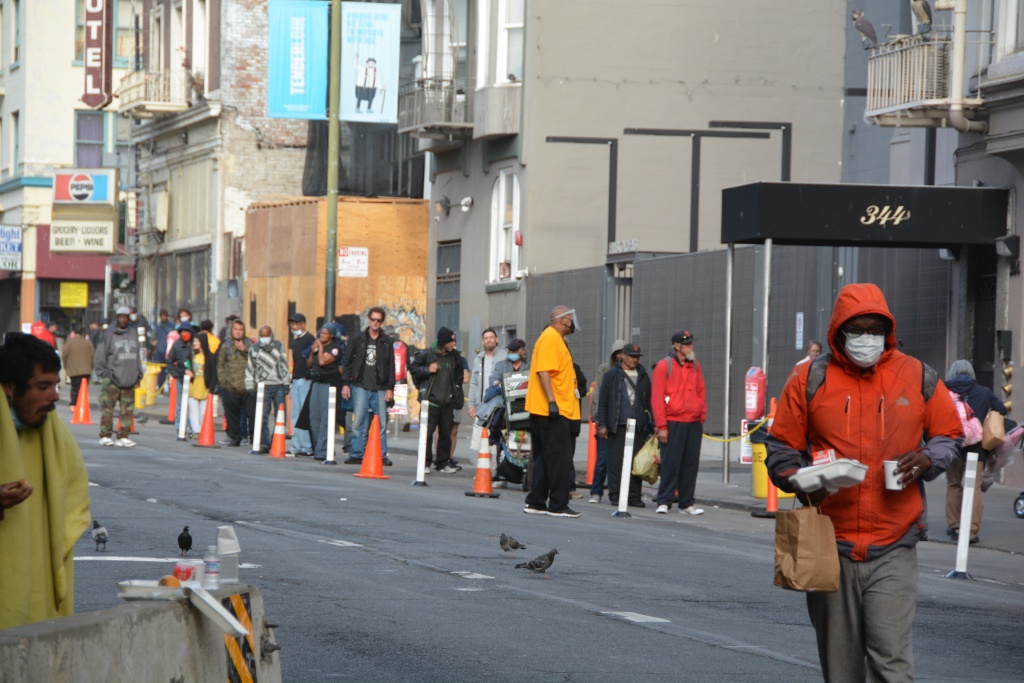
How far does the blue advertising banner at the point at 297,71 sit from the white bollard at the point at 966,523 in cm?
1948

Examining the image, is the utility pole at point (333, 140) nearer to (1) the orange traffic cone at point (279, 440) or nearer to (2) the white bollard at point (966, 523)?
(1) the orange traffic cone at point (279, 440)

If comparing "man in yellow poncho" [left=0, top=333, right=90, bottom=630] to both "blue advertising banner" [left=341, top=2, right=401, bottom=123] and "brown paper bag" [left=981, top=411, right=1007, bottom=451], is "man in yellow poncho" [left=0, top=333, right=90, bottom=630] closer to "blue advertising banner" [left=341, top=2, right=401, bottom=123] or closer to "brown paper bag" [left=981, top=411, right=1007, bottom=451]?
"brown paper bag" [left=981, top=411, right=1007, bottom=451]

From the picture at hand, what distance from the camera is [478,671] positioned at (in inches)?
317

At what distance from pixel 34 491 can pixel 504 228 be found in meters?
28.6

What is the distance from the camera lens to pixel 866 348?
628 cm

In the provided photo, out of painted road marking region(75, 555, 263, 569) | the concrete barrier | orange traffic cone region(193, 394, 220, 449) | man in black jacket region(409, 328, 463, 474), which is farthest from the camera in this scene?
orange traffic cone region(193, 394, 220, 449)

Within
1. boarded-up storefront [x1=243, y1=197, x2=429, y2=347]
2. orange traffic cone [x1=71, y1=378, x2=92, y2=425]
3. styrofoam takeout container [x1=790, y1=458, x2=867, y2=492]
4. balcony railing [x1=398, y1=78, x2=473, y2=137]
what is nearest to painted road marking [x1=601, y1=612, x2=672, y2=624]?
styrofoam takeout container [x1=790, y1=458, x2=867, y2=492]

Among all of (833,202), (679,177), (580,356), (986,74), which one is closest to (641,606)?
(833,202)

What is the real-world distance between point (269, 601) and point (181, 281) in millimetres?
40596

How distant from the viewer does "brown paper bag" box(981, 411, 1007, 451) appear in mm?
14898

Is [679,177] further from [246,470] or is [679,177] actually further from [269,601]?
[269,601]

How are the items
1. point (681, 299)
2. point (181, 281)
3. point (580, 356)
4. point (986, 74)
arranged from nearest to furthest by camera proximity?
point (986, 74) < point (681, 299) < point (580, 356) < point (181, 281)

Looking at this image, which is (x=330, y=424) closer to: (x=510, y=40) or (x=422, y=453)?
(x=422, y=453)

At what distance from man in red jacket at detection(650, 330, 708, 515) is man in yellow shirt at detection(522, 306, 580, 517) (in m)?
1.54
